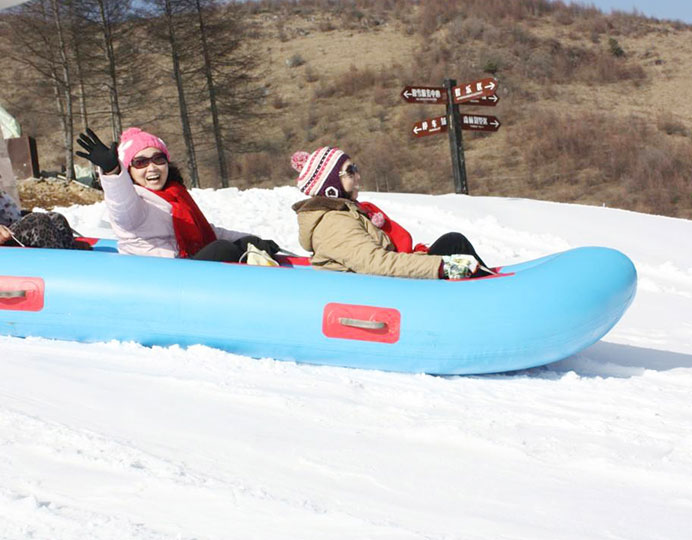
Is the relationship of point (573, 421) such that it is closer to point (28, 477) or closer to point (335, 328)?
point (335, 328)

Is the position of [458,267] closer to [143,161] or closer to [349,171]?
[349,171]

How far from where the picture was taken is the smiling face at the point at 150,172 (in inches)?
166

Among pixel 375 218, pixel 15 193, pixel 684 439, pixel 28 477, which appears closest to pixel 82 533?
pixel 28 477

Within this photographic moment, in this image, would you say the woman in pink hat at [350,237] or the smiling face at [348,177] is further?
the smiling face at [348,177]

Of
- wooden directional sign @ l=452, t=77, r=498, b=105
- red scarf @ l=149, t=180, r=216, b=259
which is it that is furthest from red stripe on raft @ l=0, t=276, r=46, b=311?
wooden directional sign @ l=452, t=77, r=498, b=105

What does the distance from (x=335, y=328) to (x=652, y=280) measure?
4.81 m

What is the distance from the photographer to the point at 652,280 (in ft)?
24.7

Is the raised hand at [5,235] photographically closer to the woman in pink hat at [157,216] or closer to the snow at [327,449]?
the woman in pink hat at [157,216]

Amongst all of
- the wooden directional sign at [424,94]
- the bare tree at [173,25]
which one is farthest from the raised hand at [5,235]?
the bare tree at [173,25]

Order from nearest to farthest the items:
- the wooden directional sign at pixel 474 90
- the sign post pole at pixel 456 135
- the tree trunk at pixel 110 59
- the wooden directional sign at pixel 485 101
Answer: the wooden directional sign at pixel 474 90, the wooden directional sign at pixel 485 101, the sign post pole at pixel 456 135, the tree trunk at pixel 110 59

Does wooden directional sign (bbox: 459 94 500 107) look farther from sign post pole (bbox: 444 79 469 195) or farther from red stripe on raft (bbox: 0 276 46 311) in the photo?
red stripe on raft (bbox: 0 276 46 311)

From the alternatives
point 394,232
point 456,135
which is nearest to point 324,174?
point 394,232

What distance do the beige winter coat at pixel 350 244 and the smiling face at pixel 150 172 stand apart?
2.54 ft

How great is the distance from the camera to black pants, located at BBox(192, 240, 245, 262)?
414cm
